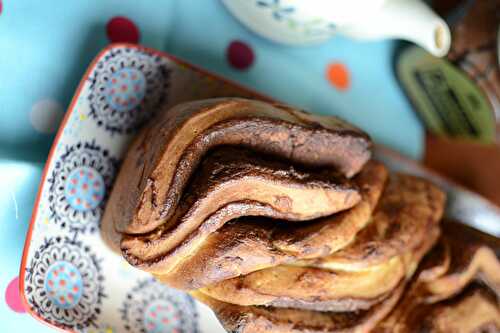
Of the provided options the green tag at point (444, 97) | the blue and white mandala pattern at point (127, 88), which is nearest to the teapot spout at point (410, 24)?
the green tag at point (444, 97)

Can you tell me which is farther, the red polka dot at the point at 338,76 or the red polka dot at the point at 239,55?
the red polka dot at the point at 338,76

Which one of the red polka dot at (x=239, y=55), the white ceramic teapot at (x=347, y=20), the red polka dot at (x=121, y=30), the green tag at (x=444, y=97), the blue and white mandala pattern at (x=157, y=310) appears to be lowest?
the blue and white mandala pattern at (x=157, y=310)

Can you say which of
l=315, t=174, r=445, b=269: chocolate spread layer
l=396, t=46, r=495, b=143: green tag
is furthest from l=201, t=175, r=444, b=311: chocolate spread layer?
l=396, t=46, r=495, b=143: green tag

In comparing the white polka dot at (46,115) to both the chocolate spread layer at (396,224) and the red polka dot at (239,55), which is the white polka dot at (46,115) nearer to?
the red polka dot at (239,55)

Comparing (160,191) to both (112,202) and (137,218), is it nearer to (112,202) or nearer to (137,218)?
(137,218)

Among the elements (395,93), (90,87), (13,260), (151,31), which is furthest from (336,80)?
(13,260)

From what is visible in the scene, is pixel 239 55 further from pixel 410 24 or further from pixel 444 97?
pixel 444 97

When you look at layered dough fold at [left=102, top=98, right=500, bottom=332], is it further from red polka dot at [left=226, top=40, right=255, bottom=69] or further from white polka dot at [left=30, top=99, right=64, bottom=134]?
red polka dot at [left=226, top=40, right=255, bottom=69]

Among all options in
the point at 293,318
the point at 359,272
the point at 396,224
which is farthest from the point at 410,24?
the point at 293,318
